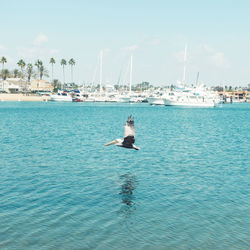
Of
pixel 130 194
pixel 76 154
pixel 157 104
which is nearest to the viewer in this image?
pixel 130 194

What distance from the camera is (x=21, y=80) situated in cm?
19675

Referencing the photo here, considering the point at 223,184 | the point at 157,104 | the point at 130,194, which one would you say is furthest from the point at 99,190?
the point at 157,104

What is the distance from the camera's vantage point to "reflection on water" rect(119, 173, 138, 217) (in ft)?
54.2

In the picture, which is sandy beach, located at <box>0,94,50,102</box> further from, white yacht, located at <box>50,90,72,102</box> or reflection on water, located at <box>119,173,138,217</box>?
reflection on water, located at <box>119,173,138,217</box>

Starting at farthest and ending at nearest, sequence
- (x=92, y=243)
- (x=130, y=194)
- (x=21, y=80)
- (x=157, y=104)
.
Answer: (x=21, y=80), (x=157, y=104), (x=130, y=194), (x=92, y=243)

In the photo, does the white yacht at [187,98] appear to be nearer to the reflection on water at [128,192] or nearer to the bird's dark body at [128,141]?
the reflection on water at [128,192]

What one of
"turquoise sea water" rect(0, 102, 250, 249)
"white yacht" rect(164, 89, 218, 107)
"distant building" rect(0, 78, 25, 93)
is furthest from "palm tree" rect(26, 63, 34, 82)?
"turquoise sea water" rect(0, 102, 250, 249)

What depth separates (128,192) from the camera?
19.1m

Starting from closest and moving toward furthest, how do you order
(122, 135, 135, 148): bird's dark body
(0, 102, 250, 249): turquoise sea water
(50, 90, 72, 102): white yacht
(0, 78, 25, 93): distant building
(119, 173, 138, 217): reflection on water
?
(0, 102, 250, 249): turquoise sea water < (119, 173, 138, 217): reflection on water < (122, 135, 135, 148): bird's dark body < (50, 90, 72, 102): white yacht < (0, 78, 25, 93): distant building

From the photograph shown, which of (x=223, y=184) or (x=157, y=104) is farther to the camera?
(x=157, y=104)

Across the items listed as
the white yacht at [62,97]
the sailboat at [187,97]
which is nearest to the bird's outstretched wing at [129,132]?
the sailboat at [187,97]

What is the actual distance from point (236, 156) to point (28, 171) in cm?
1944

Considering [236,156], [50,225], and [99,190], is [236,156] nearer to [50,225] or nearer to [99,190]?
[99,190]

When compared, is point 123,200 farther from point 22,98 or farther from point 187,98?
point 22,98
